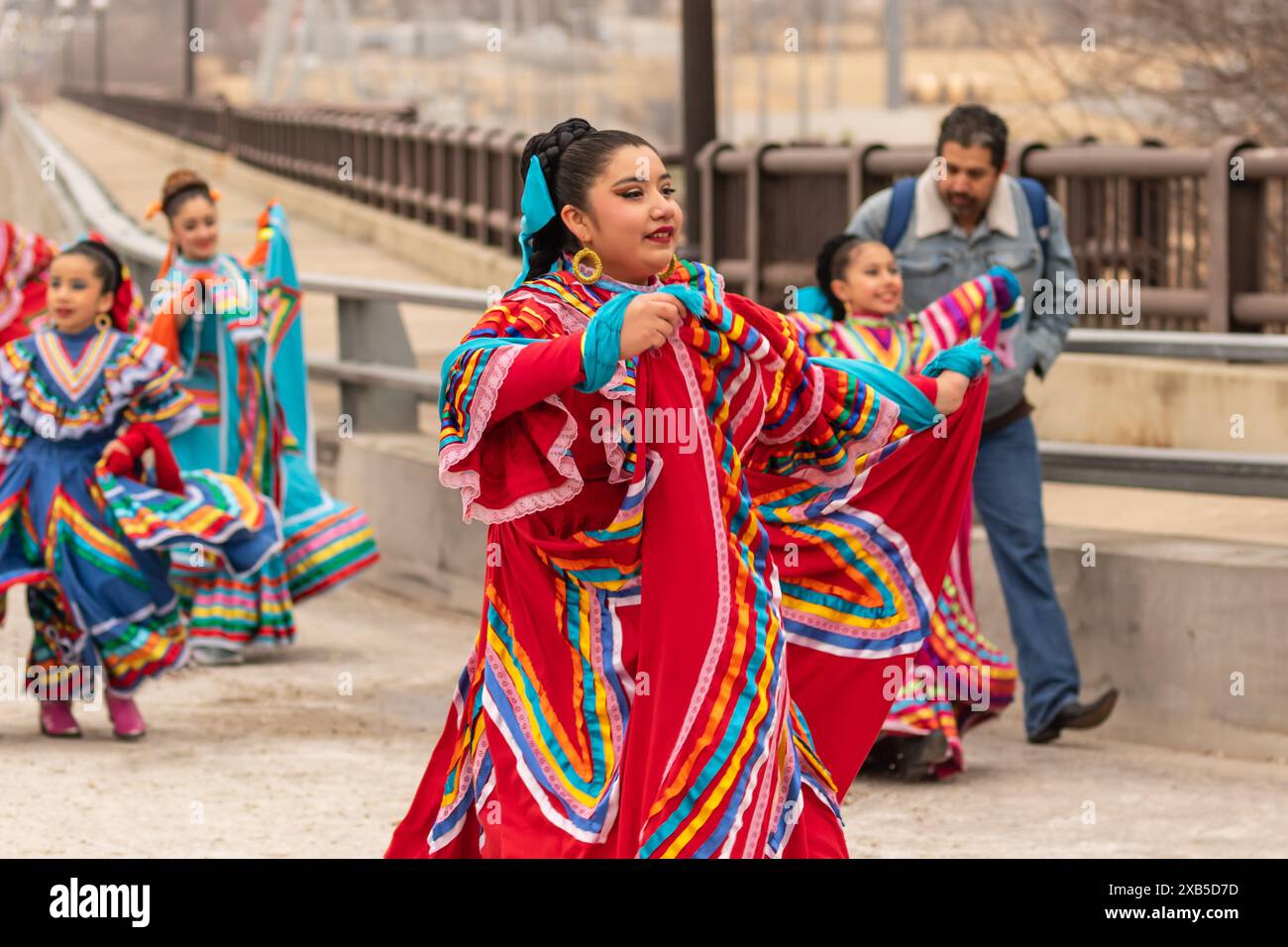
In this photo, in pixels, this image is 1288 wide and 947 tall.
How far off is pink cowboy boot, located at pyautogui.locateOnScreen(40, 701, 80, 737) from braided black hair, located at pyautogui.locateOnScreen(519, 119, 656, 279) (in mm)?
3799

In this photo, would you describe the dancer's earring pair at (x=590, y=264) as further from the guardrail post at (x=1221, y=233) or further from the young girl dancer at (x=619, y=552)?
the guardrail post at (x=1221, y=233)

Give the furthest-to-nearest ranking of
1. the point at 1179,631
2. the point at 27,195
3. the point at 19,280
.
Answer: the point at 27,195
the point at 19,280
the point at 1179,631

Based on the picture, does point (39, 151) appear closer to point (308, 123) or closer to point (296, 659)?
point (308, 123)

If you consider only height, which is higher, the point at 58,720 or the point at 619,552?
the point at 619,552

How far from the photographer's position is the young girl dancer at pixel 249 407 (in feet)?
31.2

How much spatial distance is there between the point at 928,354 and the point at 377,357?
5137 millimetres

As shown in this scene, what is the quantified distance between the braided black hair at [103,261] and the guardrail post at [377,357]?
11.8 ft

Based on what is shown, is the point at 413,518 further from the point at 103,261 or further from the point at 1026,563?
the point at 1026,563

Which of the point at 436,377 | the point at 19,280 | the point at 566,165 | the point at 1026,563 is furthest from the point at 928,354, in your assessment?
the point at 436,377

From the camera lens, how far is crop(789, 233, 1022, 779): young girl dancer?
719cm

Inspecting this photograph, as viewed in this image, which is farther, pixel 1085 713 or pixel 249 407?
pixel 249 407

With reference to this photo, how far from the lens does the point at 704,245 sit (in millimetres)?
16328

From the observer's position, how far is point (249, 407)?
32.5 feet

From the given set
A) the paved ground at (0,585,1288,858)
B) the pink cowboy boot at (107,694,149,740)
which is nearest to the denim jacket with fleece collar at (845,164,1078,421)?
the paved ground at (0,585,1288,858)
